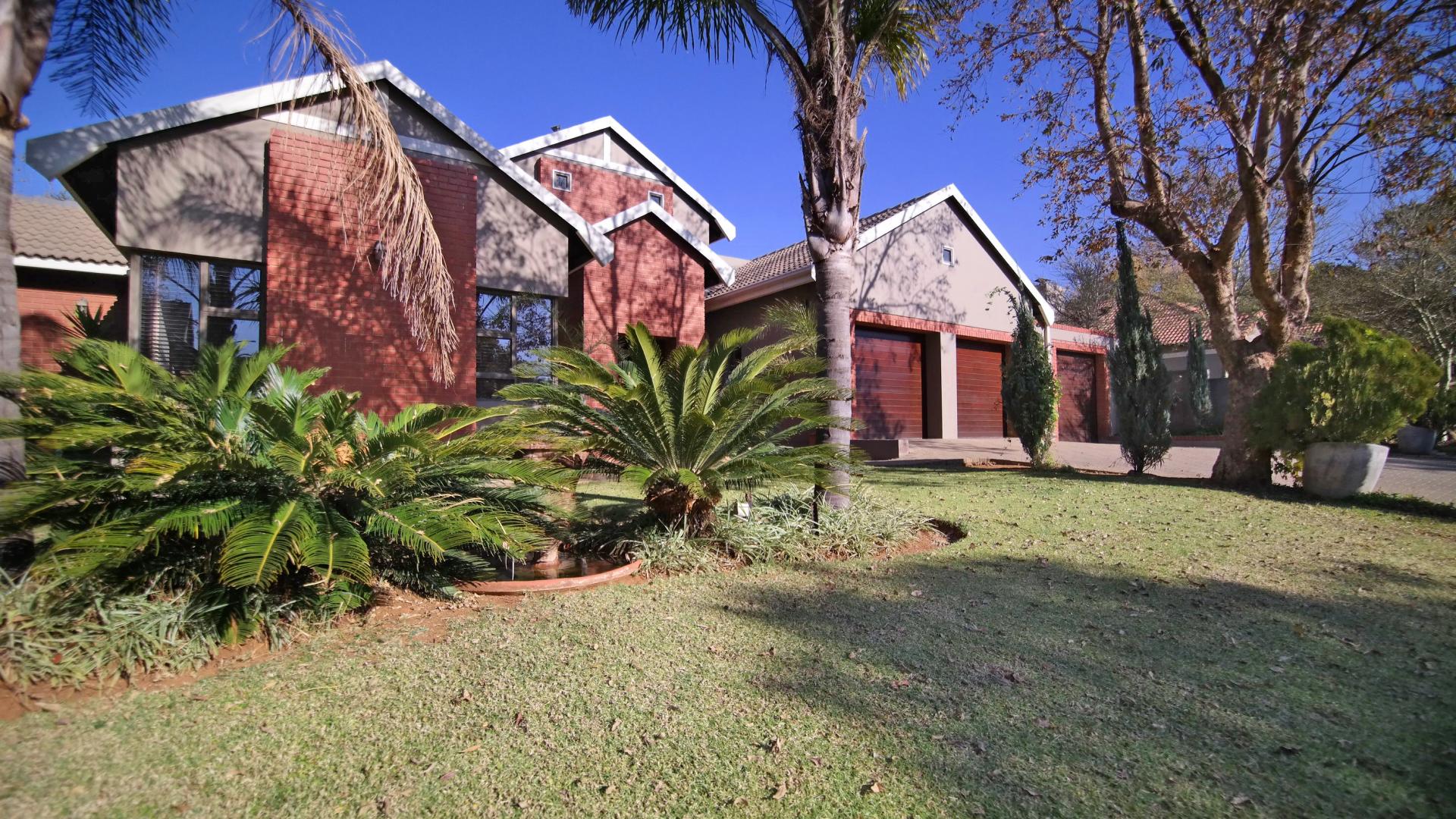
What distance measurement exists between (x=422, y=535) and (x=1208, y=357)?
105ft

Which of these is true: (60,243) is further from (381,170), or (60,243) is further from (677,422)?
(677,422)

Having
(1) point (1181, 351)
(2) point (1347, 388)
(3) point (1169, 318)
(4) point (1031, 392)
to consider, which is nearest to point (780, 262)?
(4) point (1031, 392)

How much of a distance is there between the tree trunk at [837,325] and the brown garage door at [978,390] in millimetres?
11567

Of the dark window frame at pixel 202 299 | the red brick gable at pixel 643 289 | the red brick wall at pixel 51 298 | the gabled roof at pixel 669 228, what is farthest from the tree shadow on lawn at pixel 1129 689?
the red brick wall at pixel 51 298

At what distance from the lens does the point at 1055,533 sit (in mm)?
6555

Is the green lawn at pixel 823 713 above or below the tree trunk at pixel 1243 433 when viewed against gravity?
below

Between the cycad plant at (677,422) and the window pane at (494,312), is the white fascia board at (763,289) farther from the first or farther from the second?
the cycad plant at (677,422)

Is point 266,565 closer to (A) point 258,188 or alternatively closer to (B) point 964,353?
(A) point 258,188

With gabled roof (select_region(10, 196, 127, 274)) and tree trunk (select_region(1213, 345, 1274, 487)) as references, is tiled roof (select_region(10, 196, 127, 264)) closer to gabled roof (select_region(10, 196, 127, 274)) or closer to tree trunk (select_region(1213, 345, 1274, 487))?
gabled roof (select_region(10, 196, 127, 274))

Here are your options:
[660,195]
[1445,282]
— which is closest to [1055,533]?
[660,195]

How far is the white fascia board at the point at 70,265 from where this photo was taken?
11.8m

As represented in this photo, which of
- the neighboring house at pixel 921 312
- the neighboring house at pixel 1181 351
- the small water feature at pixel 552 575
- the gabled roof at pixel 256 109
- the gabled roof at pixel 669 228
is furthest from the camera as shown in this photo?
the neighboring house at pixel 1181 351

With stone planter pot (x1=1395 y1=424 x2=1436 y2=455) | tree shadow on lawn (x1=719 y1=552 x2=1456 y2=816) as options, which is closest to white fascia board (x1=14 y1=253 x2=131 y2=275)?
tree shadow on lawn (x1=719 y1=552 x2=1456 y2=816)

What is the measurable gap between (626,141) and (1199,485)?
627 inches
